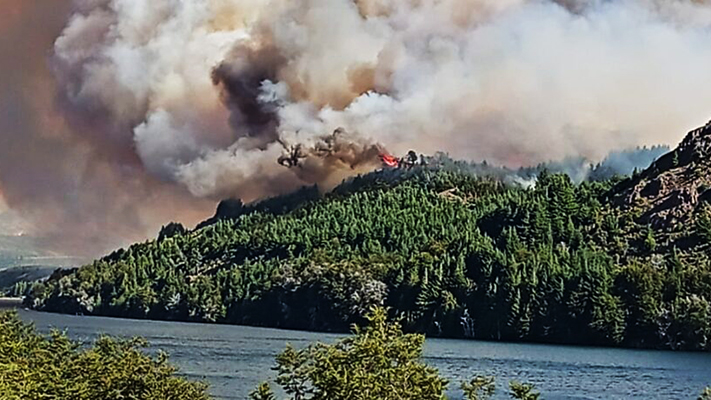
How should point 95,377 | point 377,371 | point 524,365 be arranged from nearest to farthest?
point 377,371 → point 95,377 → point 524,365

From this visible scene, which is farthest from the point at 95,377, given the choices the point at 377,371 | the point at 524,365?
the point at 524,365

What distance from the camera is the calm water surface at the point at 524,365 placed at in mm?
126375

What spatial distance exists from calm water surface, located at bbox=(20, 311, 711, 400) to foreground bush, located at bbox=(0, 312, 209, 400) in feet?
128

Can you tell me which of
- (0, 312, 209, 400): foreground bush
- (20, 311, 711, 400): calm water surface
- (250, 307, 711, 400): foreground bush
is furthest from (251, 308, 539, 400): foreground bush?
(20, 311, 711, 400): calm water surface

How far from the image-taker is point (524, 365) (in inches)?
6083

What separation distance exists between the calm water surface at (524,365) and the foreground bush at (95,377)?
128ft

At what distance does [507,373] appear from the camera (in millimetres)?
141375

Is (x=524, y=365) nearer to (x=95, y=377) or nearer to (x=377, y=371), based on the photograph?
(x=95, y=377)

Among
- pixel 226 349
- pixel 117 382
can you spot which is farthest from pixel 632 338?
pixel 117 382

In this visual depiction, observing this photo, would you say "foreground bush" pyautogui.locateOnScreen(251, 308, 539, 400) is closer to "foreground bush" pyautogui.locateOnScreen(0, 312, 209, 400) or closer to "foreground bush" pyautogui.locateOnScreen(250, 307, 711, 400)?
"foreground bush" pyautogui.locateOnScreen(250, 307, 711, 400)

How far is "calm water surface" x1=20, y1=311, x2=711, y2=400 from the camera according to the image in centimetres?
12638

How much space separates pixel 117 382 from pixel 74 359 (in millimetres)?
12354

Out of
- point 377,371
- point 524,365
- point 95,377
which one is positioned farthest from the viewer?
point 524,365

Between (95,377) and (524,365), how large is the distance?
100125 millimetres
